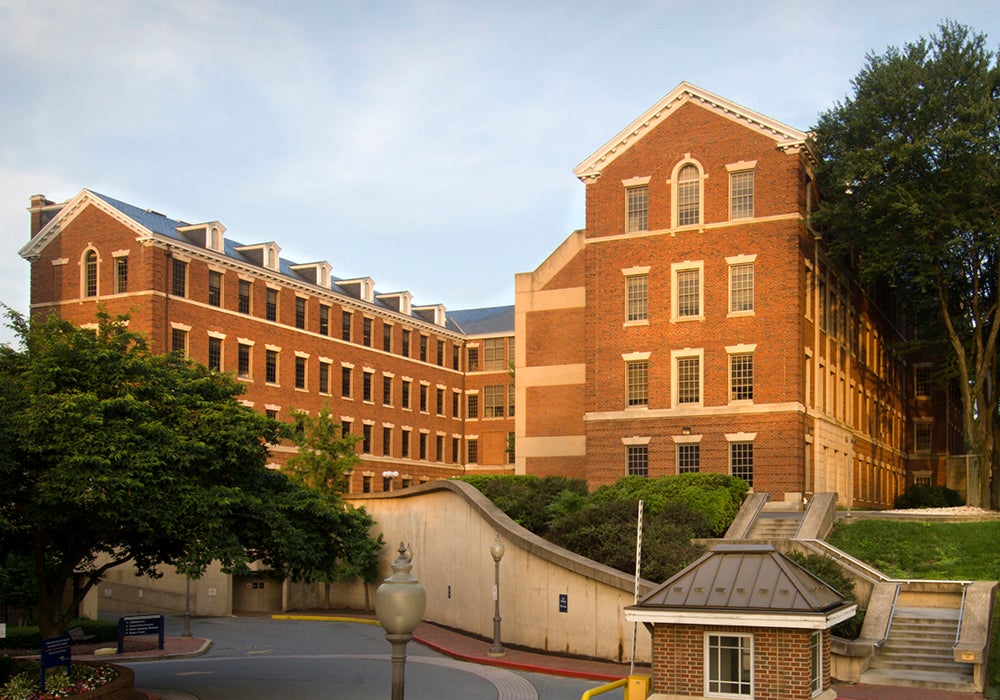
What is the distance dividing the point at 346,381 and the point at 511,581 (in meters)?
42.0

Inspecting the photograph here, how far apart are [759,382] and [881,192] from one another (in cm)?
923

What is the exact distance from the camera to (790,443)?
42312mm

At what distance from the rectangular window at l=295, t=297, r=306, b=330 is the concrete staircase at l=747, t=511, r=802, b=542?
36.5 meters

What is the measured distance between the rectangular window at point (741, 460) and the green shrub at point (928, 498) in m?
15.7

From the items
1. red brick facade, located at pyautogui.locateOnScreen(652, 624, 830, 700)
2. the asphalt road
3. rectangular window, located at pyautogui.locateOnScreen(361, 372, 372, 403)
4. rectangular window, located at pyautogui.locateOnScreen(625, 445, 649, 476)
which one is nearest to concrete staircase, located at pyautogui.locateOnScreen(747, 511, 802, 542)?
rectangular window, located at pyautogui.locateOnScreen(625, 445, 649, 476)

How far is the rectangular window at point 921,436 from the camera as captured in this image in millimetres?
77438

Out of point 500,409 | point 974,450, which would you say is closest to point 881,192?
point 974,450

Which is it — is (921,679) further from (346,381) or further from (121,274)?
(346,381)

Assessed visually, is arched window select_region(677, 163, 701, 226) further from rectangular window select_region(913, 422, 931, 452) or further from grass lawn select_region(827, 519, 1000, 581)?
rectangular window select_region(913, 422, 931, 452)

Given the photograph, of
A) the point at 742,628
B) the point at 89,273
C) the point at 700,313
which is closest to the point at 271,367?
the point at 89,273

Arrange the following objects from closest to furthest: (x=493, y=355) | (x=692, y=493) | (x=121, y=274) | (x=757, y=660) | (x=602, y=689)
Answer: (x=757, y=660) → (x=602, y=689) → (x=692, y=493) → (x=121, y=274) → (x=493, y=355)

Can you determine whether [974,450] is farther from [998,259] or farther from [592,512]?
[592,512]

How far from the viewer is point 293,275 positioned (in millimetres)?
68688

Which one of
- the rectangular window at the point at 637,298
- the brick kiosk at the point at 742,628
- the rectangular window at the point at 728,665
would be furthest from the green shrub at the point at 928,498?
the rectangular window at the point at 728,665
